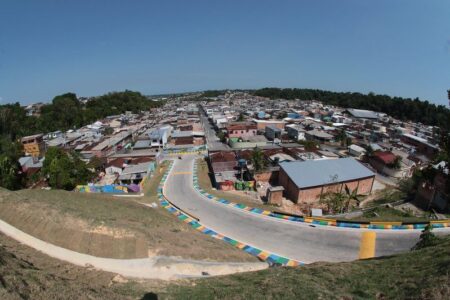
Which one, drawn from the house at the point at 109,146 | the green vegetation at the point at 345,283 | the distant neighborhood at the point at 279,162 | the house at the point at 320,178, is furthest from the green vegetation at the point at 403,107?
the house at the point at 109,146

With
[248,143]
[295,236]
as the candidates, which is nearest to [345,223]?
[295,236]

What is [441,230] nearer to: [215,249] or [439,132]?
[439,132]

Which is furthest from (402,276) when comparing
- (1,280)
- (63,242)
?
(63,242)

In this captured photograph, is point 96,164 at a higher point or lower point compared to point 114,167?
higher

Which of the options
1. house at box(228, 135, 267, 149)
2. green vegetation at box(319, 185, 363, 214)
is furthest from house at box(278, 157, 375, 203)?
house at box(228, 135, 267, 149)

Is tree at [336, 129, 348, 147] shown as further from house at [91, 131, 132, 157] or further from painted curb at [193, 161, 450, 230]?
house at [91, 131, 132, 157]

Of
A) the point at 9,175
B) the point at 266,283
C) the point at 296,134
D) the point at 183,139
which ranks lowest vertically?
the point at 266,283

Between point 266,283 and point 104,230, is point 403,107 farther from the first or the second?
point 104,230
